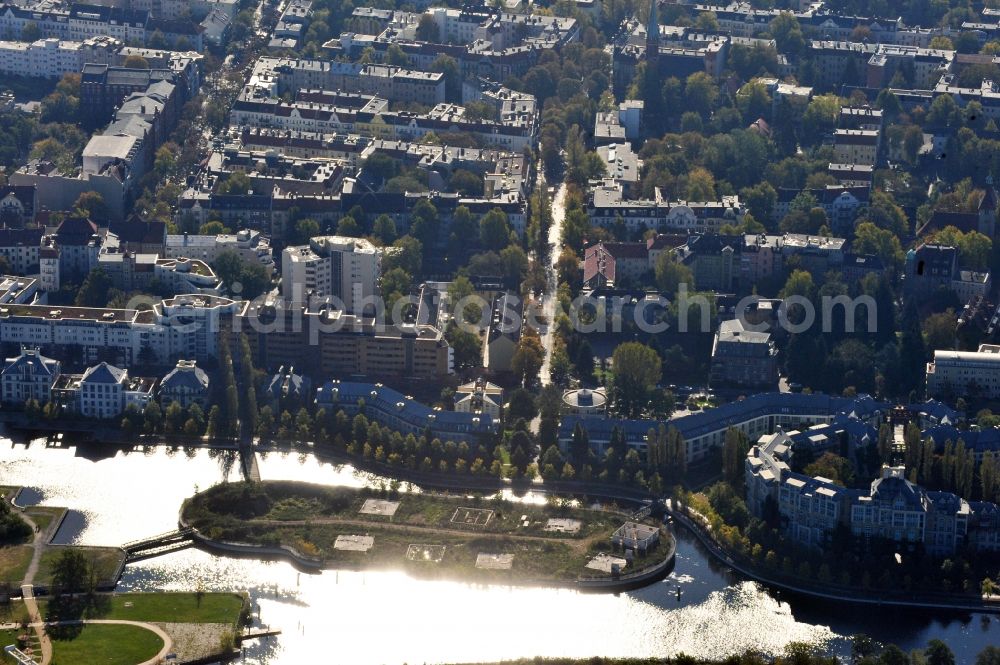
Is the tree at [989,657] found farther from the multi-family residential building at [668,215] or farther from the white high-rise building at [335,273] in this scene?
the multi-family residential building at [668,215]

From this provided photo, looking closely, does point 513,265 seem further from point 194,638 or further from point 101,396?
point 194,638

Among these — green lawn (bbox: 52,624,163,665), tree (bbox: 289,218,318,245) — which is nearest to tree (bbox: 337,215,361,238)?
tree (bbox: 289,218,318,245)

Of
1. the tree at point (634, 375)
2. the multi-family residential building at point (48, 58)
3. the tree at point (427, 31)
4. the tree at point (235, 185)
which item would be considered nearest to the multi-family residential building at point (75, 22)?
the multi-family residential building at point (48, 58)

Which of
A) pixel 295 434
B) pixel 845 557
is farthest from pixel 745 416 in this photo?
pixel 295 434

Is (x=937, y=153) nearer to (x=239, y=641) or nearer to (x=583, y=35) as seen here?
(x=583, y=35)

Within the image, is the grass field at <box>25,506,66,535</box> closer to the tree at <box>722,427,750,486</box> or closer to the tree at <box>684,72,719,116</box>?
the tree at <box>722,427,750,486</box>
